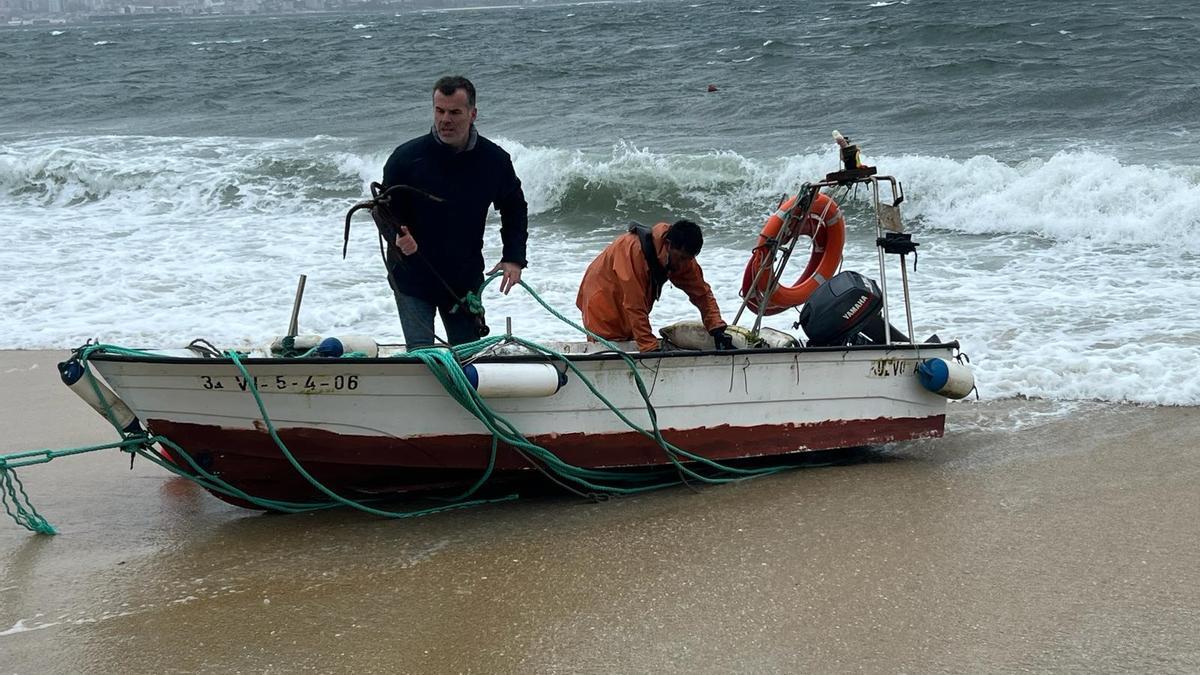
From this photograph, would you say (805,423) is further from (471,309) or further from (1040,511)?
(471,309)

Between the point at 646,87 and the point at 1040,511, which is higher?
the point at 646,87

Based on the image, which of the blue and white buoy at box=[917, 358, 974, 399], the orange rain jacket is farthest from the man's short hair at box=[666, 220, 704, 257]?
the blue and white buoy at box=[917, 358, 974, 399]

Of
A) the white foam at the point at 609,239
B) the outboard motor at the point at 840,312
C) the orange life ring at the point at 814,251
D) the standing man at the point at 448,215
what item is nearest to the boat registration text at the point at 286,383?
the standing man at the point at 448,215

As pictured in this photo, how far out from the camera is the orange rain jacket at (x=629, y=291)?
5551mm

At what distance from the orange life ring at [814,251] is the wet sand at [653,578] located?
1.07 meters

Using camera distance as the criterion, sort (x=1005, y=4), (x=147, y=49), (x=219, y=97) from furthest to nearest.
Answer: (x=147, y=49), (x=1005, y=4), (x=219, y=97)

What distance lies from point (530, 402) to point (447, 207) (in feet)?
3.05

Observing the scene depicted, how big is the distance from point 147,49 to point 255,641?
1898 inches

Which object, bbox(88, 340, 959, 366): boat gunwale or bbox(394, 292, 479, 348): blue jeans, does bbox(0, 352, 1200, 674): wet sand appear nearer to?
bbox(88, 340, 959, 366): boat gunwale

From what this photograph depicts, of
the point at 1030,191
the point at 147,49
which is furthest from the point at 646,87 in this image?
the point at 147,49

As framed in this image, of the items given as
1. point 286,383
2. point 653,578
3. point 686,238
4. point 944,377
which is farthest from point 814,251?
point 286,383

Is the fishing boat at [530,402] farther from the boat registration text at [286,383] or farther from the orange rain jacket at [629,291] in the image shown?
the orange rain jacket at [629,291]

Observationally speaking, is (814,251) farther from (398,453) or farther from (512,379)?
(398,453)

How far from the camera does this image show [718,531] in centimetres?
499
